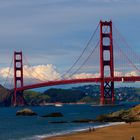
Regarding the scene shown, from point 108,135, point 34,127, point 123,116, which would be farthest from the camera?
point 123,116

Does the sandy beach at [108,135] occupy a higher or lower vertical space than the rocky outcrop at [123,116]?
lower

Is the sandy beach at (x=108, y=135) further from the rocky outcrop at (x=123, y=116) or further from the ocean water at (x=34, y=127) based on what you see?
the rocky outcrop at (x=123, y=116)

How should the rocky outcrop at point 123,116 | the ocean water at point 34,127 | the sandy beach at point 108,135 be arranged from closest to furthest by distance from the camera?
1. the sandy beach at point 108,135
2. the ocean water at point 34,127
3. the rocky outcrop at point 123,116

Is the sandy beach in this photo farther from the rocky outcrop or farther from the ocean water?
the rocky outcrop

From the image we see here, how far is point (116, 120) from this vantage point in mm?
58812

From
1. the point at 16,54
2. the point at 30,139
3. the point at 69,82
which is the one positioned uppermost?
the point at 16,54

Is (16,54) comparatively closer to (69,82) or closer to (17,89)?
(17,89)

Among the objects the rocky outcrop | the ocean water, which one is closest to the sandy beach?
the ocean water

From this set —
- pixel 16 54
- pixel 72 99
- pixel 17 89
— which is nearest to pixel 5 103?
pixel 16 54

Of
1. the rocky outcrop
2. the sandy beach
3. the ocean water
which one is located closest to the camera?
the sandy beach

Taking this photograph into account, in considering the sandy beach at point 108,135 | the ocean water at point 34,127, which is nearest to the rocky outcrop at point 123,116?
the ocean water at point 34,127

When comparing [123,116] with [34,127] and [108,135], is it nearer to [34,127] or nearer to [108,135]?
[34,127]

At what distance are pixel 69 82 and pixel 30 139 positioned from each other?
175 feet

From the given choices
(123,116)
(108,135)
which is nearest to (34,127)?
(123,116)
